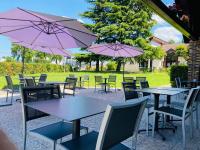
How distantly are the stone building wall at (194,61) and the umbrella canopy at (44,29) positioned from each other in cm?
576

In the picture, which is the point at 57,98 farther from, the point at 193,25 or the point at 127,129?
the point at 193,25

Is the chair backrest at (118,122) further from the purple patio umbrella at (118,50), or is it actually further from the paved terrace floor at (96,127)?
the purple patio umbrella at (118,50)

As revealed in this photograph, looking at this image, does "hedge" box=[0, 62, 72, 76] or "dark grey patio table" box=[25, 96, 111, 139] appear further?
"hedge" box=[0, 62, 72, 76]

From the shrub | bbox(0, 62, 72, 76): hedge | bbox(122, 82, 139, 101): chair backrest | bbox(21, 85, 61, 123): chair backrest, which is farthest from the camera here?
the shrub

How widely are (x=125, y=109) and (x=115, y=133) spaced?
0.23m

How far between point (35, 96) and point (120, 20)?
23.7 meters

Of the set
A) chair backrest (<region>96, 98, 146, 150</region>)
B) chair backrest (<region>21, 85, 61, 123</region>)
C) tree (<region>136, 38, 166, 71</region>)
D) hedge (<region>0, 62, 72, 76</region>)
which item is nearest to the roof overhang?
chair backrest (<region>21, 85, 61, 123</region>)

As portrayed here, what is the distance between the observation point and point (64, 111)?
2316 mm

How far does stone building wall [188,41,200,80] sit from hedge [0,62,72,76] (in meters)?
14.3

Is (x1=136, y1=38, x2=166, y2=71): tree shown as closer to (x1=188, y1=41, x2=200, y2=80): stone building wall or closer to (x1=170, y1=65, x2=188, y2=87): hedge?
(x1=170, y1=65, x2=188, y2=87): hedge

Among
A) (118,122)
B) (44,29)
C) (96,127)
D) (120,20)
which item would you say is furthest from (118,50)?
(120,20)

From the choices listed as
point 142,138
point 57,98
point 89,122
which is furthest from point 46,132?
point 89,122

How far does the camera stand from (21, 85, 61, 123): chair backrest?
279cm

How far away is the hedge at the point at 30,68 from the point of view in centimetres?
1820
